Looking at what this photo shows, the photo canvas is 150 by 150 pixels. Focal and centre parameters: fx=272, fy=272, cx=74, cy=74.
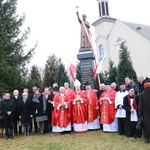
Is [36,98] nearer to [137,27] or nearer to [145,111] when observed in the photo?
[145,111]

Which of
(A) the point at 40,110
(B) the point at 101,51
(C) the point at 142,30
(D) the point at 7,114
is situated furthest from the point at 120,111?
(B) the point at 101,51

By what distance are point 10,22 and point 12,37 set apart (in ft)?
3.12

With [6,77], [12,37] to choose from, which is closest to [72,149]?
[6,77]

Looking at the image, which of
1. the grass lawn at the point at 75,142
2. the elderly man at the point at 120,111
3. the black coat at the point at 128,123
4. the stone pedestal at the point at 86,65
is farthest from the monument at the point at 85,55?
the black coat at the point at 128,123

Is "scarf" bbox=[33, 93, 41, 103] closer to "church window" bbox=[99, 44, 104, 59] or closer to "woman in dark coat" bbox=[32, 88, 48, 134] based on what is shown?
"woman in dark coat" bbox=[32, 88, 48, 134]

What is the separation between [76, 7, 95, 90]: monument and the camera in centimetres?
1260

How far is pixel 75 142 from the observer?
797 centimetres

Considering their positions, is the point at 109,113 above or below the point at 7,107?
below

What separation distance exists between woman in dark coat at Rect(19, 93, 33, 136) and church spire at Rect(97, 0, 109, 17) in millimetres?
29320

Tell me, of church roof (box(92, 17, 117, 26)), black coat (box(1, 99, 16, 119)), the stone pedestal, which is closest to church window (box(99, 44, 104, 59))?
church roof (box(92, 17, 117, 26))

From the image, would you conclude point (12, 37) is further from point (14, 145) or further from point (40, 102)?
point (14, 145)

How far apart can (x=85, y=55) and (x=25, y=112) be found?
15.3ft

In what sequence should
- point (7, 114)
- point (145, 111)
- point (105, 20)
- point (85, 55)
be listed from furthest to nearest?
point (105, 20)
point (85, 55)
point (7, 114)
point (145, 111)

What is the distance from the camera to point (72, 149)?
7227 mm
